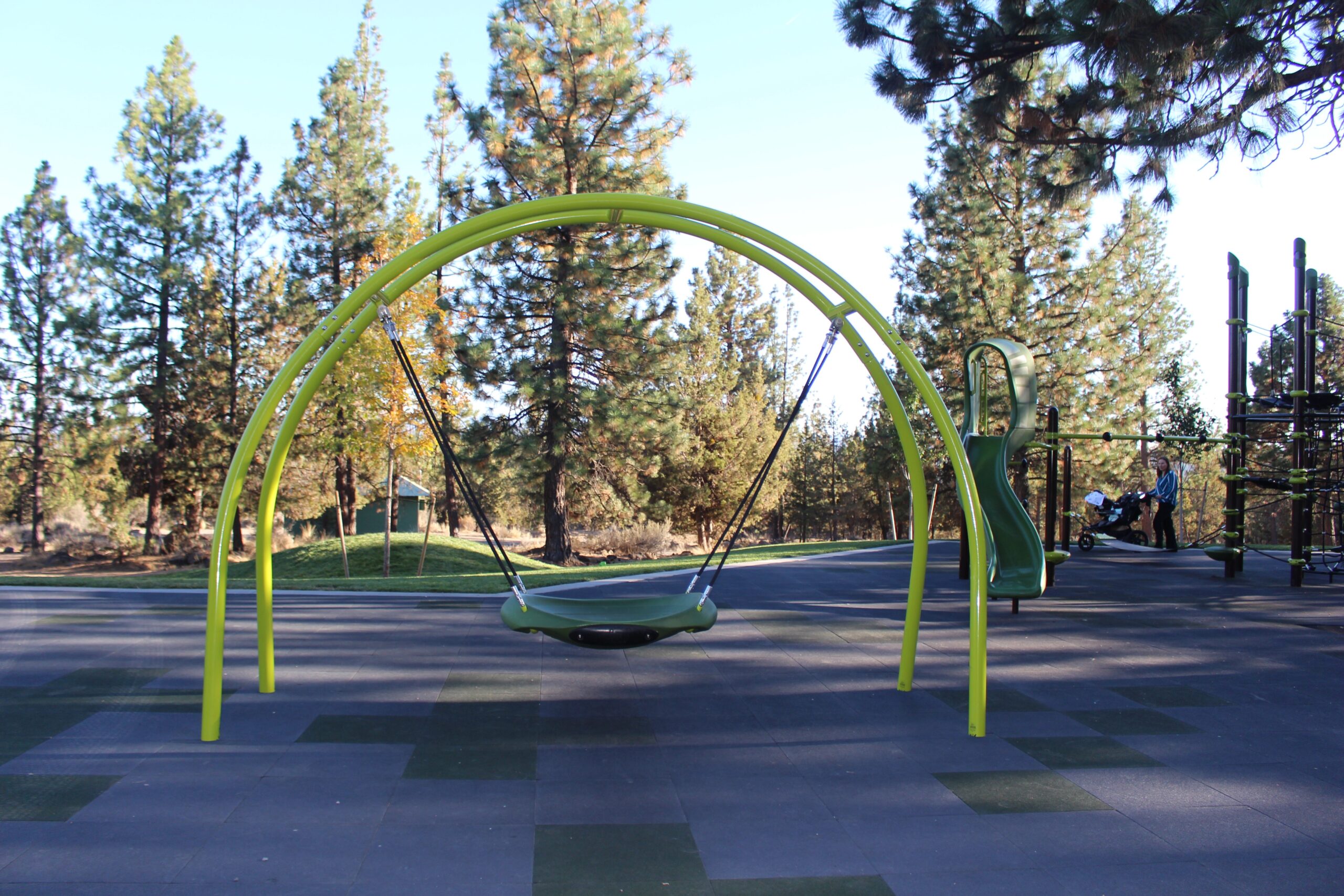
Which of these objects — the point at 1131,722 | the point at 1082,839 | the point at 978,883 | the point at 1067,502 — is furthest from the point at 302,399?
the point at 1067,502

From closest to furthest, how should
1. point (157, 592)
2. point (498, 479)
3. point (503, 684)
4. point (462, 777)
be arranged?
point (462, 777) < point (503, 684) < point (157, 592) < point (498, 479)

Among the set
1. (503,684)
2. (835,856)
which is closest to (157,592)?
(503,684)

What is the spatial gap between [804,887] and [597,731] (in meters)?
1.91

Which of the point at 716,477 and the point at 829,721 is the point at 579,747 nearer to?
the point at 829,721

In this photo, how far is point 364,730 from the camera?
14.7 feet

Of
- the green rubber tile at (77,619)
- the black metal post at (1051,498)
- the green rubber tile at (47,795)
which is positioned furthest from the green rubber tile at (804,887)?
the black metal post at (1051,498)

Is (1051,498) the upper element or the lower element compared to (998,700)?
upper

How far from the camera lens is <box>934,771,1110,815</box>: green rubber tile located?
3562 mm

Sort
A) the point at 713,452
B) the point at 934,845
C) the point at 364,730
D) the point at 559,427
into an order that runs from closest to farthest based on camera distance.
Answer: the point at 934,845, the point at 364,730, the point at 559,427, the point at 713,452

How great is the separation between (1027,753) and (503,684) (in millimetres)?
3005

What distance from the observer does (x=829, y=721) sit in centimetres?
479

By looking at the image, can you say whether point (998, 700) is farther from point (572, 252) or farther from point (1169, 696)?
point (572, 252)

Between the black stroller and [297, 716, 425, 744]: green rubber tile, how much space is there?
12596 millimetres

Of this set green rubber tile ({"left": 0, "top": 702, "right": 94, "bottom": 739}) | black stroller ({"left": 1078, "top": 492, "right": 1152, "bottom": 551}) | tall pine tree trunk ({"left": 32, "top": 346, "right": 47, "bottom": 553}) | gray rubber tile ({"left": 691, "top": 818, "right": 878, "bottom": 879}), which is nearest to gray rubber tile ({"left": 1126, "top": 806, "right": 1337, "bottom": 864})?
gray rubber tile ({"left": 691, "top": 818, "right": 878, "bottom": 879})
